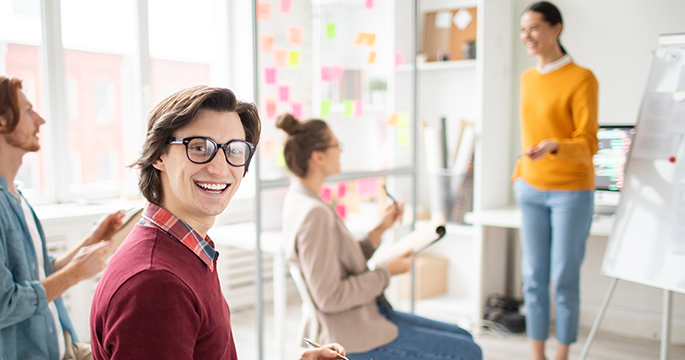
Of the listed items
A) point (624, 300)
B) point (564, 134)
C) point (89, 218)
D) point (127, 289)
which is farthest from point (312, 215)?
point (624, 300)

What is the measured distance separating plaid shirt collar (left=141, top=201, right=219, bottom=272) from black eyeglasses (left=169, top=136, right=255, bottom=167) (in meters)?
0.11

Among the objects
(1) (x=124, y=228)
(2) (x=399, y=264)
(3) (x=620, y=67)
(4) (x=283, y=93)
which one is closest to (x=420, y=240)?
(2) (x=399, y=264)

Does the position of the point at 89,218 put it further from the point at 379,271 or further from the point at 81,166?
the point at 379,271

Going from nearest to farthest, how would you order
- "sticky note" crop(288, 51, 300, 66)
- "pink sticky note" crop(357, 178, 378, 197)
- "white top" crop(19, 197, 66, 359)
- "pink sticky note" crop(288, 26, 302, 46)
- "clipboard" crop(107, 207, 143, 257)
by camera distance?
"white top" crop(19, 197, 66, 359), "clipboard" crop(107, 207, 143, 257), "pink sticky note" crop(357, 178, 378, 197), "pink sticky note" crop(288, 26, 302, 46), "sticky note" crop(288, 51, 300, 66)

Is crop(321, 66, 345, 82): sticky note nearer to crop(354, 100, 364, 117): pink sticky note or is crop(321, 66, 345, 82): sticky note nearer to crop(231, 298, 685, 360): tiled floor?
crop(354, 100, 364, 117): pink sticky note

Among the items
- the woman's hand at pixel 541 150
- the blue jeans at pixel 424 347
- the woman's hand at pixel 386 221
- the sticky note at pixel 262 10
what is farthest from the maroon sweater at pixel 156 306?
the sticky note at pixel 262 10

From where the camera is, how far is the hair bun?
1.78 m

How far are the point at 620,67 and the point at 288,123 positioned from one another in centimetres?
227

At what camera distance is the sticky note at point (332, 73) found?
11.0 ft

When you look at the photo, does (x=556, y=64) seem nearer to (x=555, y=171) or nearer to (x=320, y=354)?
(x=555, y=171)

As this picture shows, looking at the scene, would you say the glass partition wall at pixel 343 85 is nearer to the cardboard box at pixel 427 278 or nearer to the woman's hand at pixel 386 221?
the cardboard box at pixel 427 278

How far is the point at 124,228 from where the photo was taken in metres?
1.55

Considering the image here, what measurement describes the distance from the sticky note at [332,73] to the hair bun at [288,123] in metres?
1.59

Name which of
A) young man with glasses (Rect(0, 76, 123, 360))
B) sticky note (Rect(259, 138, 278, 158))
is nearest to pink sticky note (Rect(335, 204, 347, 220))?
sticky note (Rect(259, 138, 278, 158))
